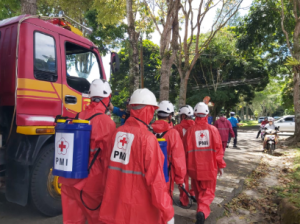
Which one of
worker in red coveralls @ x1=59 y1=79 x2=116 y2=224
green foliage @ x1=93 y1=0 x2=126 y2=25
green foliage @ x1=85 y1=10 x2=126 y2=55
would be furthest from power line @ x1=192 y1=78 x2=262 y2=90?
worker in red coveralls @ x1=59 y1=79 x2=116 y2=224

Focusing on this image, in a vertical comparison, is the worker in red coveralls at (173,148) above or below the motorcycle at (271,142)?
above

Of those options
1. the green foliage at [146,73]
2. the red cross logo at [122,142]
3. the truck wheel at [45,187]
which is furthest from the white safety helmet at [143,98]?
the green foliage at [146,73]

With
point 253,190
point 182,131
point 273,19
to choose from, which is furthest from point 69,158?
point 273,19

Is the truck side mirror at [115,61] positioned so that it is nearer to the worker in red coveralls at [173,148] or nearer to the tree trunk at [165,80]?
the worker in red coveralls at [173,148]

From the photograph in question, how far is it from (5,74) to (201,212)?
3.40 meters

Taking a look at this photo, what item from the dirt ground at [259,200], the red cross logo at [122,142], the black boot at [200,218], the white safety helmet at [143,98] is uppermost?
the white safety helmet at [143,98]

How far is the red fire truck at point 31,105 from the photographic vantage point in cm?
337

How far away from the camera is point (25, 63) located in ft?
11.3

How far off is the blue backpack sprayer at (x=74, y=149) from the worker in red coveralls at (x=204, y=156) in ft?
6.47

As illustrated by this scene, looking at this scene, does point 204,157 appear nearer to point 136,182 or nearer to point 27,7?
point 136,182

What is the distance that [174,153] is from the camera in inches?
120

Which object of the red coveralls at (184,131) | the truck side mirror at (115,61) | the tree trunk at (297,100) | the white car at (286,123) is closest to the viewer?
the red coveralls at (184,131)

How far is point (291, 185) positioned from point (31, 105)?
18.0ft

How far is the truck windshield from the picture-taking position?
13.9ft
